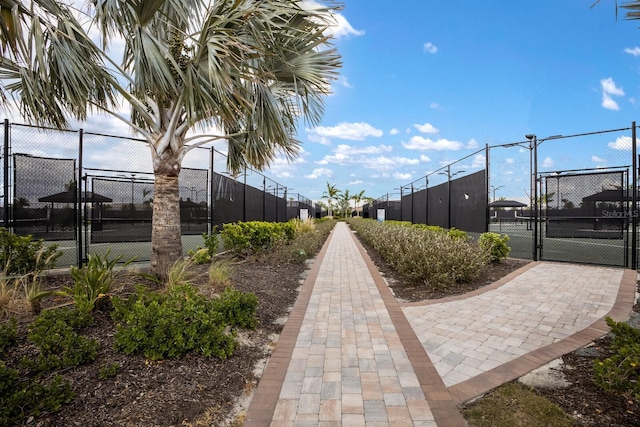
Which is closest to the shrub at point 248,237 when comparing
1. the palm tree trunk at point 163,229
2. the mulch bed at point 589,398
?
the palm tree trunk at point 163,229

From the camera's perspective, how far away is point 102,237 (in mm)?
6984

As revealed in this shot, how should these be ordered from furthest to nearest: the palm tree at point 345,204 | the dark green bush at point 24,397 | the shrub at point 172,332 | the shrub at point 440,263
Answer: the palm tree at point 345,204 < the shrub at point 440,263 < the shrub at point 172,332 < the dark green bush at point 24,397

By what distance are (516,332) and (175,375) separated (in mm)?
Answer: 3650

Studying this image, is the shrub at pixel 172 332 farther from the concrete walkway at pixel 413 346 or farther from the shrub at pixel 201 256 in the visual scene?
the shrub at pixel 201 256

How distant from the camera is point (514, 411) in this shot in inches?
89.7

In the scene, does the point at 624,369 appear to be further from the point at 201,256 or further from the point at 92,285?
the point at 201,256

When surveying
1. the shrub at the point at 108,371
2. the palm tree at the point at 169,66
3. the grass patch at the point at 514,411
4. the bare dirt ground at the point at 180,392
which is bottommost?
the grass patch at the point at 514,411

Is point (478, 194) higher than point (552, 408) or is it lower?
higher

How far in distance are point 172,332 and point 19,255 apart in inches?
135

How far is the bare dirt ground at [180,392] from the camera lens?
2.13 metres

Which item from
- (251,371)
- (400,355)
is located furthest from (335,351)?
(251,371)

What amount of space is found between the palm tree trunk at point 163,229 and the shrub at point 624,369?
4.99m

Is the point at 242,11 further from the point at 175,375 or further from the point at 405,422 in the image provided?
the point at 405,422

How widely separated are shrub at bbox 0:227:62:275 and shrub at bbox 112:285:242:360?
2563 mm
